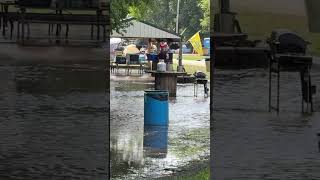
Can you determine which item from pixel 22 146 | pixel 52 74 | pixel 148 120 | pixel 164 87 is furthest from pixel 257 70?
pixel 164 87

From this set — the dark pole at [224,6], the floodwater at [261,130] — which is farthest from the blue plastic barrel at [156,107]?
the dark pole at [224,6]

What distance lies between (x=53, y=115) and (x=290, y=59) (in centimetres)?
210

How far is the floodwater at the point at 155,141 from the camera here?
8.80 metres

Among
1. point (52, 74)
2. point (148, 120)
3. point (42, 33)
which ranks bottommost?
point (148, 120)

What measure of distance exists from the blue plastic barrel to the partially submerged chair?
23.9ft

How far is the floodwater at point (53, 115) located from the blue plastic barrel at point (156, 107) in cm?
690

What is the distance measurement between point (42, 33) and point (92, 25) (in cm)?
46

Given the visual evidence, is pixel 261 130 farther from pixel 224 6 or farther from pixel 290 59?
pixel 224 6

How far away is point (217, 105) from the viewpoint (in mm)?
4953

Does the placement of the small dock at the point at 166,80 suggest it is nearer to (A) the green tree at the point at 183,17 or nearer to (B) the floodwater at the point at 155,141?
(B) the floodwater at the point at 155,141

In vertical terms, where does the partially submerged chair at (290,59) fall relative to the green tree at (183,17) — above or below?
below

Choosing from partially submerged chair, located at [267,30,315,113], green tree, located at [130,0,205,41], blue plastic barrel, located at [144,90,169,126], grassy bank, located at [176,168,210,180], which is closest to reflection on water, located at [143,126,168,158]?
blue plastic barrel, located at [144,90,169,126]

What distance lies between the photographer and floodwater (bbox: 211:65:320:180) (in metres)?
4.83

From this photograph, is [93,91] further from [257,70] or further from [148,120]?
[148,120]
